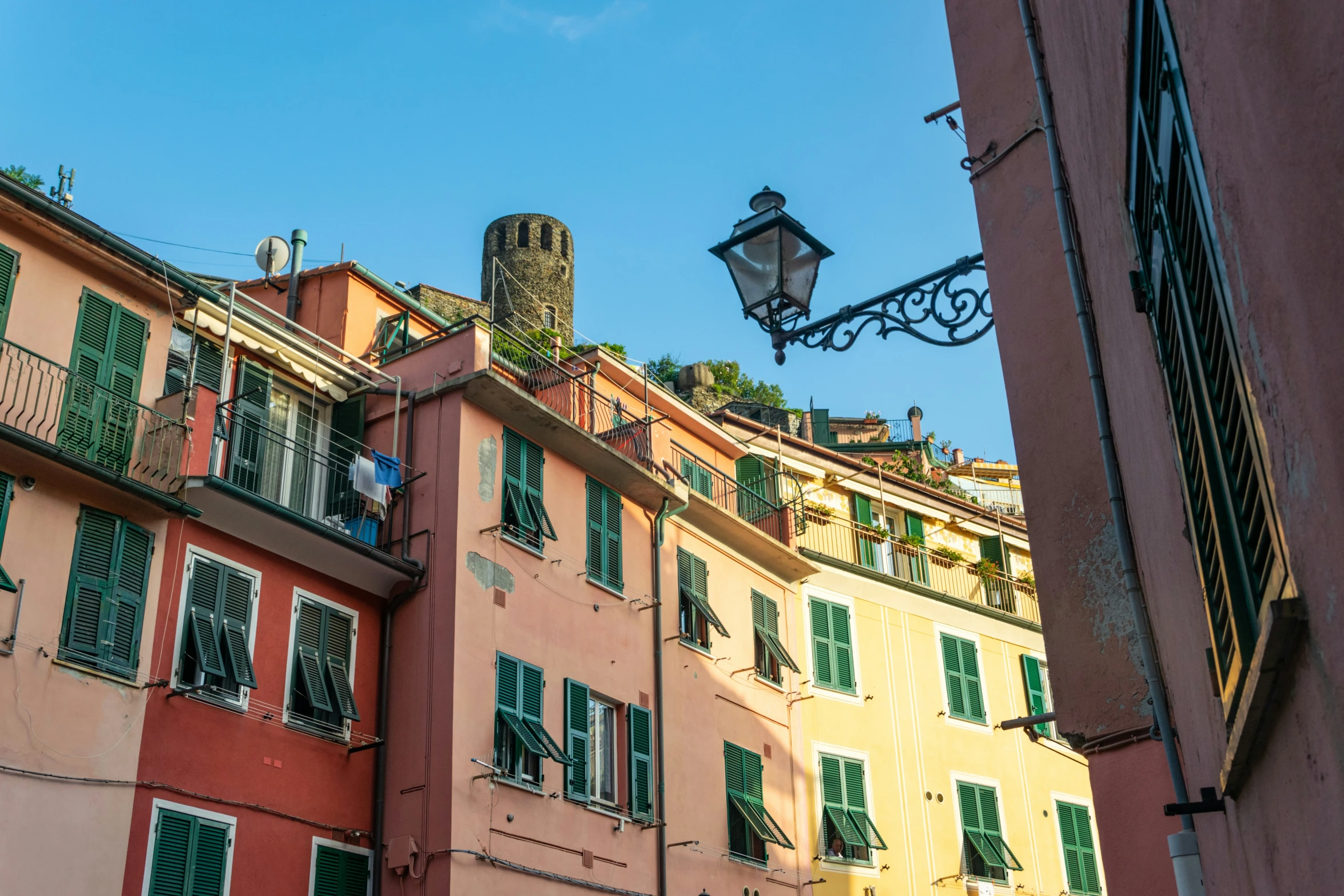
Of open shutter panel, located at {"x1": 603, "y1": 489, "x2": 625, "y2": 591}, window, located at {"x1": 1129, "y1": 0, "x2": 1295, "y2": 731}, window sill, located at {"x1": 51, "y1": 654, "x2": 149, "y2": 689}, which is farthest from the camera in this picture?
open shutter panel, located at {"x1": 603, "y1": 489, "x2": 625, "y2": 591}

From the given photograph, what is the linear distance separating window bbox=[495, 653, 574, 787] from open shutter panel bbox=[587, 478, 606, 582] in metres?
2.36

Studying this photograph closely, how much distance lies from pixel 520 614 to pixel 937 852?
421 inches

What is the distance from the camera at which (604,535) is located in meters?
20.6

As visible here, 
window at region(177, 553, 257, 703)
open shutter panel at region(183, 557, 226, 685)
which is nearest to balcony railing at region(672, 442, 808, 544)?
window at region(177, 553, 257, 703)

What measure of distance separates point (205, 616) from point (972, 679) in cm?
1673

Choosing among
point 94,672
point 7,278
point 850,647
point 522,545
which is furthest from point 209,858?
point 850,647

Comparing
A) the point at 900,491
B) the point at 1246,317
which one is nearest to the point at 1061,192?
the point at 1246,317

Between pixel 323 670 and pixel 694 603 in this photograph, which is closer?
pixel 323 670

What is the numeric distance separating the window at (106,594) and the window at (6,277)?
2.20 metres

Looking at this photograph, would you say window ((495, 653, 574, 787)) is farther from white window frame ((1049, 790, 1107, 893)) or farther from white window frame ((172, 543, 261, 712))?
white window frame ((1049, 790, 1107, 893))

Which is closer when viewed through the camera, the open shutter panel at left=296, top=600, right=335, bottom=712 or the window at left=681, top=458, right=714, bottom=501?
the open shutter panel at left=296, top=600, right=335, bottom=712

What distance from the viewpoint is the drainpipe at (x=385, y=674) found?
16312mm

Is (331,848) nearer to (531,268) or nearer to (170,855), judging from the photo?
(170,855)

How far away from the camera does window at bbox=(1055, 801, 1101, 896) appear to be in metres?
27.2
